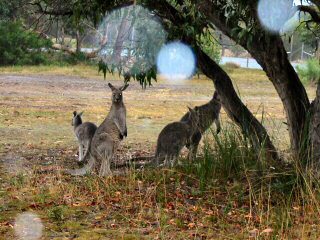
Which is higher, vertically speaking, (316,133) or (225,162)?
(316,133)

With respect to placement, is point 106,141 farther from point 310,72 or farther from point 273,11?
point 310,72

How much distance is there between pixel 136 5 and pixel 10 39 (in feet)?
84.3

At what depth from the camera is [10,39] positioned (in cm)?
3219

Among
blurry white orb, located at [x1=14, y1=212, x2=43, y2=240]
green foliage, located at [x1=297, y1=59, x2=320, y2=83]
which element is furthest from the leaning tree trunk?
green foliage, located at [x1=297, y1=59, x2=320, y2=83]

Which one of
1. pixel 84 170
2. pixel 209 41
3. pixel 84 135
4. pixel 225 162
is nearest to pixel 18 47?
pixel 84 135

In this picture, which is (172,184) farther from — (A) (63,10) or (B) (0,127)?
(B) (0,127)

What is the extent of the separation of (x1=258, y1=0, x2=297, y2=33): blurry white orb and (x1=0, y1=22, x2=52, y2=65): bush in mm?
26759

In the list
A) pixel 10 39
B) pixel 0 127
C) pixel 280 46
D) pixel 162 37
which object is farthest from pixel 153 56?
pixel 10 39

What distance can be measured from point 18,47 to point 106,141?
81.9 feet

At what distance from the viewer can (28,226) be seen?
584 cm

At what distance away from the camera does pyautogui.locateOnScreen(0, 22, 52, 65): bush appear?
106 ft

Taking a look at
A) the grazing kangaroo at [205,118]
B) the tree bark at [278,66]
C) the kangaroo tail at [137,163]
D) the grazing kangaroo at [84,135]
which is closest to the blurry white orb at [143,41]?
the tree bark at [278,66]

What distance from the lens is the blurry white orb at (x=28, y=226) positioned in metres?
5.56

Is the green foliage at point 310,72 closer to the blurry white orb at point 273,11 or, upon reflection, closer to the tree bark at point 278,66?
the tree bark at point 278,66
